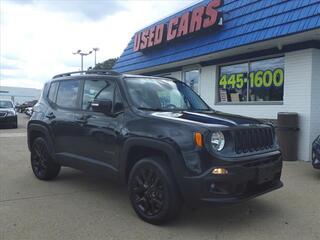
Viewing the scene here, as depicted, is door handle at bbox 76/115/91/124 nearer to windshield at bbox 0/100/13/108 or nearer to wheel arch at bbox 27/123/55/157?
wheel arch at bbox 27/123/55/157

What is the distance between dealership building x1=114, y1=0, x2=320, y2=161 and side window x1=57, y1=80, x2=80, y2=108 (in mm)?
5181

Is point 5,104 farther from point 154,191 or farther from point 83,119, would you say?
point 154,191

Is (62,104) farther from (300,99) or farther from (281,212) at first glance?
(300,99)

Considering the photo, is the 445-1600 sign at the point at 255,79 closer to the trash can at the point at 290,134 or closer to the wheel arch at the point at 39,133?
the trash can at the point at 290,134

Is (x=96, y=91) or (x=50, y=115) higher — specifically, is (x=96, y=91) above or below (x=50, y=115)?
above

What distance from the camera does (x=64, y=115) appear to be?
669cm

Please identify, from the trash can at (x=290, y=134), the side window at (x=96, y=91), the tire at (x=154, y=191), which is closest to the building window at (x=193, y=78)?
the trash can at (x=290, y=134)

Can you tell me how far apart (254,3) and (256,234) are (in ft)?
25.6

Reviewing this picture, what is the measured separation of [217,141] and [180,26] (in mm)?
9669

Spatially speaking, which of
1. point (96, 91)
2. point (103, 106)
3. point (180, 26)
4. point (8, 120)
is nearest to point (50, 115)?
point (96, 91)

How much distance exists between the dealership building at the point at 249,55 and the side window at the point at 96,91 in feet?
16.2

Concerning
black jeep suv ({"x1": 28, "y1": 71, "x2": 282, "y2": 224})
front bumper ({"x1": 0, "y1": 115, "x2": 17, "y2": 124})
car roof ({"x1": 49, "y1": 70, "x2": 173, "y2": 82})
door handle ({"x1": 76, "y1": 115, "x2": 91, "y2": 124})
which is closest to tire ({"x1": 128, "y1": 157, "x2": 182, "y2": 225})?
black jeep suv ({"x1": 28, "y1": 71, "x2": 282, "y2": 224})

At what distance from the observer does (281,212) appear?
5.52m

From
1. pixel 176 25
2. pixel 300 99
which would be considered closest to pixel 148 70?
pixel 176 25
